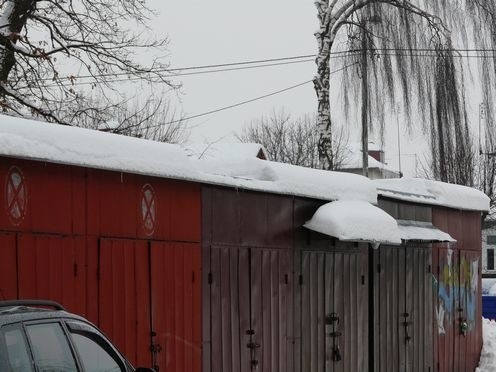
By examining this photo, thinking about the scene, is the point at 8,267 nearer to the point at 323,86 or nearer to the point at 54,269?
the point at 54,269

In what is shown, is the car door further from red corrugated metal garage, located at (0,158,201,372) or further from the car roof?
red corrugated metal garage, located at (0,158,201,372)

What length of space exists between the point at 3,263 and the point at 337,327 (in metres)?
6.99

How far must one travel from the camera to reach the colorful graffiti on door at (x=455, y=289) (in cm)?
1828

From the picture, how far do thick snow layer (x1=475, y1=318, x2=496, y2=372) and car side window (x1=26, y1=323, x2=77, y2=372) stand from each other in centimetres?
1527

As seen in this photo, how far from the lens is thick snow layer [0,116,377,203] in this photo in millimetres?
8648

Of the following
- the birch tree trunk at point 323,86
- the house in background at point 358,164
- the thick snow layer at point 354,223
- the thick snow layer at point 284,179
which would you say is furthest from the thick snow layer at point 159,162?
the house in background at point 358,164

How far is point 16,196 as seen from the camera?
8.66 m

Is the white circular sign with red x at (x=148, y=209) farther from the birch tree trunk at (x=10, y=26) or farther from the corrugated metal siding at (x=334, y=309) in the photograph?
the birch tree trunk at (x=10, y=26)

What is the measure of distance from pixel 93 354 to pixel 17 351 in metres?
0.99

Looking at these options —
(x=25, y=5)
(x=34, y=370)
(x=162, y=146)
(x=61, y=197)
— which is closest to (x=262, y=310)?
(x=162, y=146)

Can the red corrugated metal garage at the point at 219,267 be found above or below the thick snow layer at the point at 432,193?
below

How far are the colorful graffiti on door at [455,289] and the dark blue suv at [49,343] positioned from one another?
12.4 meters

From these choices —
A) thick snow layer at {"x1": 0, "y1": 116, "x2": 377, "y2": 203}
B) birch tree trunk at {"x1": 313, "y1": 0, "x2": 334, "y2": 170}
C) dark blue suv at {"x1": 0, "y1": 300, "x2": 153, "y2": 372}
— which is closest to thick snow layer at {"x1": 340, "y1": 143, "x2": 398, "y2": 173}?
birch tree trunk at {"x1": 313, "y1": 0, "x2": 334, "y2": 170}

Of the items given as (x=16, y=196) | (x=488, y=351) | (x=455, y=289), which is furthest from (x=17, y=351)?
(x=488, y=351)
